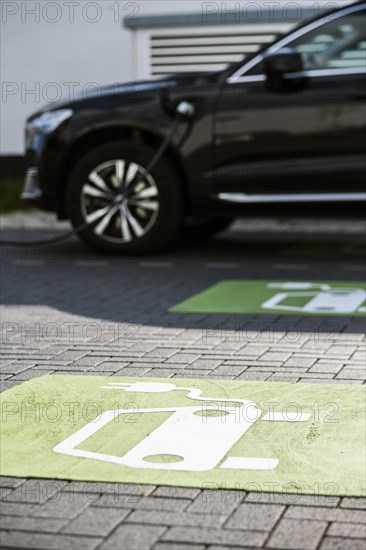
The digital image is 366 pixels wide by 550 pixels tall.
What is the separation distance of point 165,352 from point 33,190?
4.50 metres

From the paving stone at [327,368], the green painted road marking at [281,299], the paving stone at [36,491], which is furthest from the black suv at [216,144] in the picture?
the paving stone at [36,491]

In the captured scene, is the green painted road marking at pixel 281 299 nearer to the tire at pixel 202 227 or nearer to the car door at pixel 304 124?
the car door at pixel 304 124

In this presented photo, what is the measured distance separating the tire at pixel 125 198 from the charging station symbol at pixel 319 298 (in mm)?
1565

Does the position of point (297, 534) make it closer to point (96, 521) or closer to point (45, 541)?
point (96, 521)

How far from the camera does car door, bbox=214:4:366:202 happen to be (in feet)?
32.0

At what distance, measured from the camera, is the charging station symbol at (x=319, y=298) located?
790 cm

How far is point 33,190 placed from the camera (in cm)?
1076

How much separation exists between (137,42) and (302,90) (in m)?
6.67

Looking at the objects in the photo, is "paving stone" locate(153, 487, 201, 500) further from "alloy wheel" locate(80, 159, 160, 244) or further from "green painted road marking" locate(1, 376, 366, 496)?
"alloy wheel" locate(80, 159, 160, 244)

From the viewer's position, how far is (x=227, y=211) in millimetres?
10156

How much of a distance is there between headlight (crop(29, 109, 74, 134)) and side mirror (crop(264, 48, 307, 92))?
173cm

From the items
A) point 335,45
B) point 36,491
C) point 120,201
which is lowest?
point 36,491

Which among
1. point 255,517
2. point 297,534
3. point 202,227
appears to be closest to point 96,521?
point 255,517

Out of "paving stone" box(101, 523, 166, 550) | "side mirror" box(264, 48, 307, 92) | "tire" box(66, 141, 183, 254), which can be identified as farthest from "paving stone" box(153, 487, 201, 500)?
"tire" box(66, 141, 183, 254)
